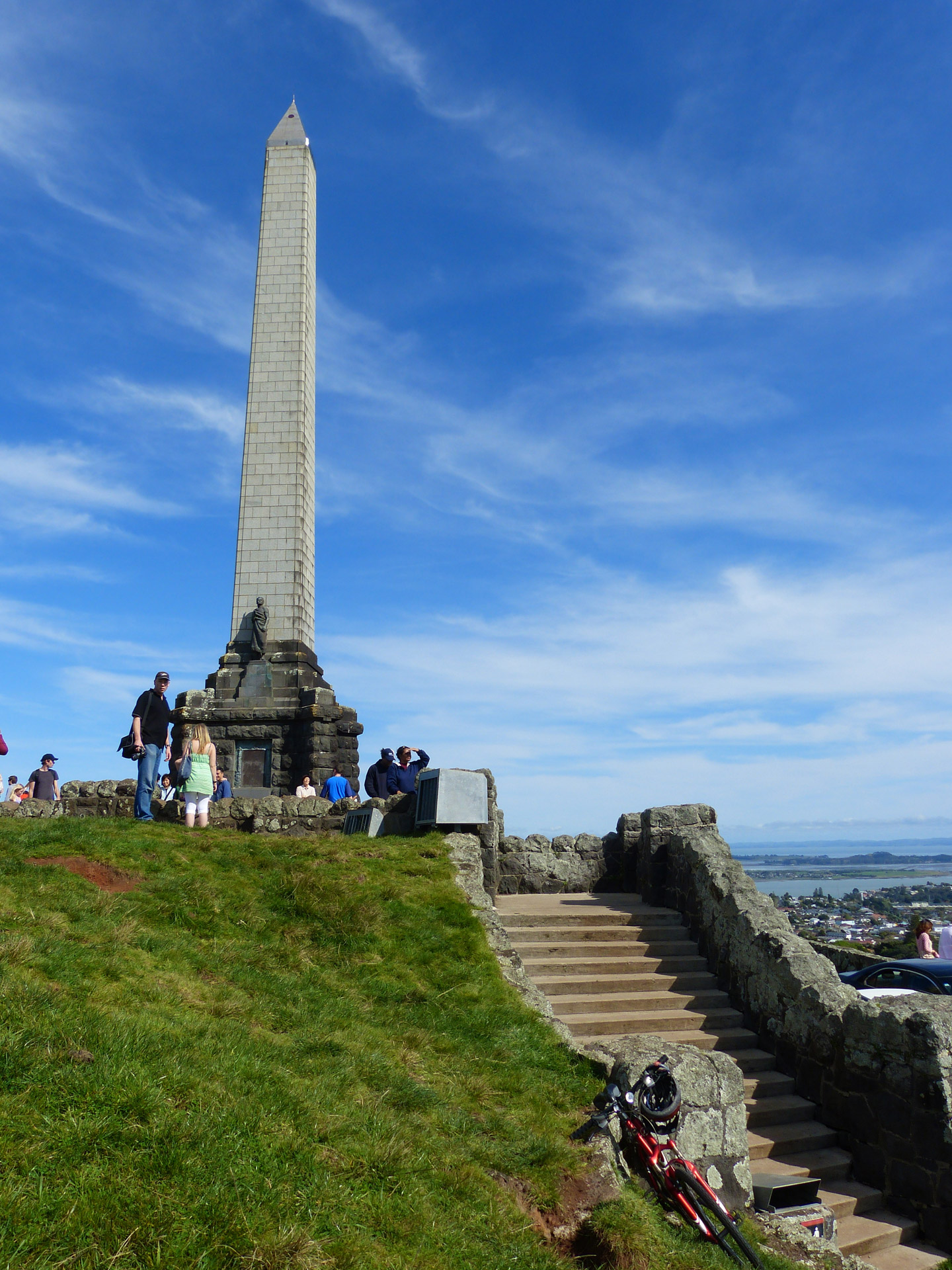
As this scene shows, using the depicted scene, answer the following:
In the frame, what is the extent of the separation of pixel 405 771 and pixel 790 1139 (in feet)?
29.0

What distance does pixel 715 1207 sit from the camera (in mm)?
6051

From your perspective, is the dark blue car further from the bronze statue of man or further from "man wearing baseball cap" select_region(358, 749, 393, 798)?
the bronze statue of man

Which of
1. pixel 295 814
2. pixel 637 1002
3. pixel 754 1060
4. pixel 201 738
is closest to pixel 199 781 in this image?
pixel 201 738

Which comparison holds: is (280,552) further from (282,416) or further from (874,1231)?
(874,1231)

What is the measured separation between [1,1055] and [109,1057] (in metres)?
0.55

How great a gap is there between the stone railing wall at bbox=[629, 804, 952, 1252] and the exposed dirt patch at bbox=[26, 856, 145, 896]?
7.58 m

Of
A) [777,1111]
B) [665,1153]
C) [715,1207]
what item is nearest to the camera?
[715,1207]

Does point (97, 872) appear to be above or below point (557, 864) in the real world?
above

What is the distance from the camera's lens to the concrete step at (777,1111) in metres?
9.60

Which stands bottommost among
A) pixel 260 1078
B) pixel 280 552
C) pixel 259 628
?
A: pixel 260 1078

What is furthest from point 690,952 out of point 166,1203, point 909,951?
point 166,1203

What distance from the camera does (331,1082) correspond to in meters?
5.79

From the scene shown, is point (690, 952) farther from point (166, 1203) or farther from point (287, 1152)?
point (166, 1203)

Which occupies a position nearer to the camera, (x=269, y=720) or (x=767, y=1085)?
(x=767, y=1085)
